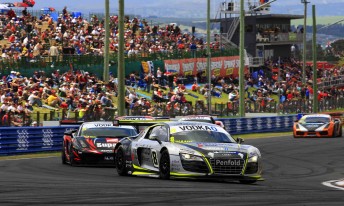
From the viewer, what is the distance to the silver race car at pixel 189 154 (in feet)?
57.1

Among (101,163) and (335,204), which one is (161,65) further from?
(335,204)

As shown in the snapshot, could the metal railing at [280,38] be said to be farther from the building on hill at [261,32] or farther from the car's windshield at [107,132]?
the car's windshield at [107,132]

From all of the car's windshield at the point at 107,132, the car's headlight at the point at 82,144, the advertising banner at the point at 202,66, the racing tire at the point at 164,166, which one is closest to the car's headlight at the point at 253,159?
the racing tire at the point at 164,166

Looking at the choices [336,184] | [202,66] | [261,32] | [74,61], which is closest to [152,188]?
[336,184]

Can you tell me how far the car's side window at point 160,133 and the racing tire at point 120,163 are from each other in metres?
1.01

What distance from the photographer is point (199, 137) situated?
18.6 metres

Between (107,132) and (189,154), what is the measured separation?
6.82 metres

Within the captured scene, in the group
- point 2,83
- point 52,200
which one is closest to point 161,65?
point 2,83

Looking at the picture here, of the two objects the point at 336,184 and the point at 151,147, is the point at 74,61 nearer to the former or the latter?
the point at 151,147

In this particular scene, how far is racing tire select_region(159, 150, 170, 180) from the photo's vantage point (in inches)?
705

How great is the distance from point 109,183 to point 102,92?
24.9 metres

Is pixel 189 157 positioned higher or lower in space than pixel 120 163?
higher

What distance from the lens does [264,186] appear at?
55.2ft

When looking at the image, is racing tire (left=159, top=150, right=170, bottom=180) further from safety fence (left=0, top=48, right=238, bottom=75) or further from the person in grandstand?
safety fence (left=0, top=48, right=238, bottom=75)
